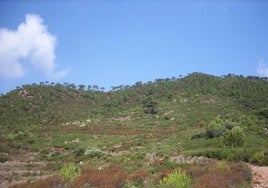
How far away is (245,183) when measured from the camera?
51.1 ft

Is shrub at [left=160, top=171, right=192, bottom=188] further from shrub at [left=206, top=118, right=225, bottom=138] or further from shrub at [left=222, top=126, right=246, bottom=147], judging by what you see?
shrub at [left=206, top=118, right=225, bottom=138]

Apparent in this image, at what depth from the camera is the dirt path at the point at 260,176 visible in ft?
52.5

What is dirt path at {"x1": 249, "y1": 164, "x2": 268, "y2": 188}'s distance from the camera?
1600 cm

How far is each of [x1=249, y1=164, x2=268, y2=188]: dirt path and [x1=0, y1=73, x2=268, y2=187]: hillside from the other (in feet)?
2.10

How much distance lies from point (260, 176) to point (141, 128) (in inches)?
1730

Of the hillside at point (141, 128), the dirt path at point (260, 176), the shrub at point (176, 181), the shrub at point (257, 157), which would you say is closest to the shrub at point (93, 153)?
the hillside at point (141, 128)

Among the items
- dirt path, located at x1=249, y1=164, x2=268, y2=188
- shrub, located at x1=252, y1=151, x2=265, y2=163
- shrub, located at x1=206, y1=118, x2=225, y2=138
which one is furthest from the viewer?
shrub, located at x1=206, y1=118, x2=225, y2=138

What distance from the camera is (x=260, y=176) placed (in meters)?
17.3

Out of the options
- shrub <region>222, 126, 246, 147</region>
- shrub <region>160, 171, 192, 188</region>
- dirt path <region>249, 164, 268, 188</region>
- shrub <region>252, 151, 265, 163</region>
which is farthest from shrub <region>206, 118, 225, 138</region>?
shrub <region>160, 171, 192, 188</region>

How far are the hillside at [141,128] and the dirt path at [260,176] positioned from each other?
64 centimetres

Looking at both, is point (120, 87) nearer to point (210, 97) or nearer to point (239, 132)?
point (210, 97)

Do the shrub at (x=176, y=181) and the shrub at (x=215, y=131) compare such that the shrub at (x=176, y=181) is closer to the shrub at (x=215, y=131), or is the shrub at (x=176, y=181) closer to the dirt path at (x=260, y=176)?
the dirt path at (x=260, y=176)

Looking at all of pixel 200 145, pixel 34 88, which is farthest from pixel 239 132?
pixel 34 88

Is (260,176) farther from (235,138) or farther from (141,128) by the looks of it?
(141,128)
